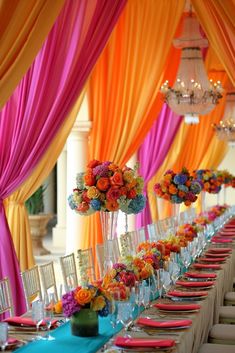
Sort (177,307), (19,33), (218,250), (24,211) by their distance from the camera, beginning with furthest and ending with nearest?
1. (218,250)
2. (24,211)
3. (19,33)
4. (177,307)

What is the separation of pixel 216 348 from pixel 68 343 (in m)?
1.30

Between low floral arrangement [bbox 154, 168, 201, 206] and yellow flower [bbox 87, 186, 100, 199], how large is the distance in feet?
9.99

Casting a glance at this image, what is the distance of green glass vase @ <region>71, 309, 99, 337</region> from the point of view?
3.84m

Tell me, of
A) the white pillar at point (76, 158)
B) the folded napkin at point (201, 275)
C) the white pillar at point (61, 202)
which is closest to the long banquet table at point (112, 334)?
the folded napkin at point (201, 275)

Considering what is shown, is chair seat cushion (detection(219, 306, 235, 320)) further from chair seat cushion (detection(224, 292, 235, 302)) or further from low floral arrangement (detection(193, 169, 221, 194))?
low floral arrangement (detection(193, 169, 221, 194))

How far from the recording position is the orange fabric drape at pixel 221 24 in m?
5.92

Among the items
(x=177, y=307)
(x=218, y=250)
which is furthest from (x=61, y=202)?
(x=177, y=307)

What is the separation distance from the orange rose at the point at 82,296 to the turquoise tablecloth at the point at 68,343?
0.71ft

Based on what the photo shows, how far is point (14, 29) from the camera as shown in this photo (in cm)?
452

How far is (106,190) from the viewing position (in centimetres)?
576

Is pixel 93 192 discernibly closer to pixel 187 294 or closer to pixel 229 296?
pixel 187 294

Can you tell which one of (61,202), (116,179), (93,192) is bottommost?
(93,192)

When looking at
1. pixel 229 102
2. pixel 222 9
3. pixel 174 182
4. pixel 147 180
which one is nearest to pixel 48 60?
pixel 222 9

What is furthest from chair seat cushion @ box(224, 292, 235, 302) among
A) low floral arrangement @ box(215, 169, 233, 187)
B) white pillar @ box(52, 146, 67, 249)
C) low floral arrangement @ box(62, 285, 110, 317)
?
white pillar @ box(52, 146, 67, 249)
